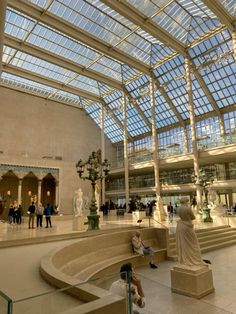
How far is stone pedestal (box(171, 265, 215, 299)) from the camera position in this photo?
607 cm

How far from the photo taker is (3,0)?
490cm

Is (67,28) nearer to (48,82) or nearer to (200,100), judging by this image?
(48,82)

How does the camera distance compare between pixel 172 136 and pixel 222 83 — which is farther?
pixel 172 136

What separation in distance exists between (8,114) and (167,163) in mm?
Result: 21329

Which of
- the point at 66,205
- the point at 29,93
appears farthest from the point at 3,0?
the point at 29,93

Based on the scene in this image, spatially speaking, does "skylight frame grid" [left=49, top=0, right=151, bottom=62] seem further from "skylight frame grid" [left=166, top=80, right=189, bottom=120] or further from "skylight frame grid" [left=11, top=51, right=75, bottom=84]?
"skylight frame grid" [left=166, top=80, right=189, bottom=120]

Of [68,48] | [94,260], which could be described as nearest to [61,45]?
[68,48]

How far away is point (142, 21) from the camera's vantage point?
832 inches

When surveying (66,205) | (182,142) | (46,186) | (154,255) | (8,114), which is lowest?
(154,255)

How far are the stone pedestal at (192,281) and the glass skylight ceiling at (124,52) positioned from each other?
19.3 metres

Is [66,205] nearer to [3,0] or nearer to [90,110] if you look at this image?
[90,110]

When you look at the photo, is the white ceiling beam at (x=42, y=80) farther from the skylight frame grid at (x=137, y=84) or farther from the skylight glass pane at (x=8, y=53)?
the skylight frame grid at (x=137, y=84)

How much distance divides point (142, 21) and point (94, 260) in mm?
19715

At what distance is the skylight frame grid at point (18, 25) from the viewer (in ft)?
71.9
